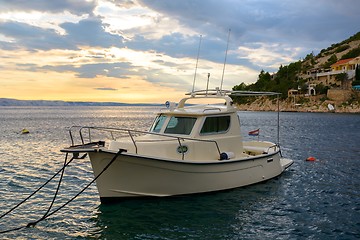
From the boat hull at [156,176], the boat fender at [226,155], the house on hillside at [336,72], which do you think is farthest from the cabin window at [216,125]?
the house on hillside at [336,72]

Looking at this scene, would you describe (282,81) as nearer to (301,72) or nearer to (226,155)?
(301,72)

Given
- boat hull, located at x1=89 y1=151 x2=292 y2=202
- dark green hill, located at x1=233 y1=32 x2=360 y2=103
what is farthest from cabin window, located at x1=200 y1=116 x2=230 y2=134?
dark green hill, located at x1=233 y1=32 x2=360 y2=103

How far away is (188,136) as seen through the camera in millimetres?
12805

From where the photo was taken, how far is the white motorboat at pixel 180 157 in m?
11.2

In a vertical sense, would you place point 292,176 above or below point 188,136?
below

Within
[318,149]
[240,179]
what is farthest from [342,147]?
[240,179]

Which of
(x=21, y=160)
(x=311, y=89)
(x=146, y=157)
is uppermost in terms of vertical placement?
(x=311, y=89)

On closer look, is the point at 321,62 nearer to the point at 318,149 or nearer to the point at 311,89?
the point at 311,89

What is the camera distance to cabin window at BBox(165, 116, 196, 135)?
13124 millimetres

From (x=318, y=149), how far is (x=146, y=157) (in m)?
20.9

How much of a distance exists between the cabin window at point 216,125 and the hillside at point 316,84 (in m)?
101

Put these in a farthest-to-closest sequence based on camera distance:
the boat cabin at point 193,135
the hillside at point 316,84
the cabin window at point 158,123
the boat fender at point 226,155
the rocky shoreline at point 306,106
A: the hillside at point 316,84 → the rocky shoreline at point 306,106 → the cabin window at point 158,123 → the boat fender at point 226,155 → the boat cabin at point 193,135

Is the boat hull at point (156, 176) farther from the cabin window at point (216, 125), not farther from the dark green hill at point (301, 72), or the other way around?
the dark green hill at point (301, 72)

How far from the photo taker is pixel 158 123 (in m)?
13.8
